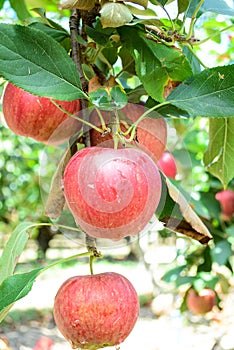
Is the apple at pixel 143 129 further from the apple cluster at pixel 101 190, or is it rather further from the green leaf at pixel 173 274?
the green leaf at pixel 173 274

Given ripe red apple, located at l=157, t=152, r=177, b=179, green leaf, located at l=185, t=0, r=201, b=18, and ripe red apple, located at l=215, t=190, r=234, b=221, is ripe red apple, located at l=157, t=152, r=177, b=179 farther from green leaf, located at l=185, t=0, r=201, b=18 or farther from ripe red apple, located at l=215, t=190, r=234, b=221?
ripe red apple, located at l=215, t=190, r=234, b=221

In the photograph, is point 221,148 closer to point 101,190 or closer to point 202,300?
point 101,190

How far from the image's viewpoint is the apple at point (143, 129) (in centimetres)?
71

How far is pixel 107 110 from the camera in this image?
0.69 meters

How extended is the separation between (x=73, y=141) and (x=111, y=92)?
98mm

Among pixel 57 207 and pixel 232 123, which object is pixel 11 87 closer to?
pixel 57 207

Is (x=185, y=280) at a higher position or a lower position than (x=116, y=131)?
lower

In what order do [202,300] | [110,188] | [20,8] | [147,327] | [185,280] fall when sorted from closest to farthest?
[110,188], [20,8], [185,280], [202,300], [147,327]

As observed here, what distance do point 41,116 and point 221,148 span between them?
31 cm

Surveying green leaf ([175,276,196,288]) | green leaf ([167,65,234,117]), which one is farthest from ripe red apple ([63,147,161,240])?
green leaf ([175,276,196,288])

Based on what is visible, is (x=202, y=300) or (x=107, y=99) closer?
(x=107, y=99)

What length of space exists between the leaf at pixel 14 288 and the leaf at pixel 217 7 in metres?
0.45

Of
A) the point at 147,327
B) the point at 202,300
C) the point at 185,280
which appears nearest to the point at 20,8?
the point at 185,280

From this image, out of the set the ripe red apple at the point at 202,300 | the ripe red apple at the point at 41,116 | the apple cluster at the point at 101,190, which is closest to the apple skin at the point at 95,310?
the apple cluster at the point at 101,190
